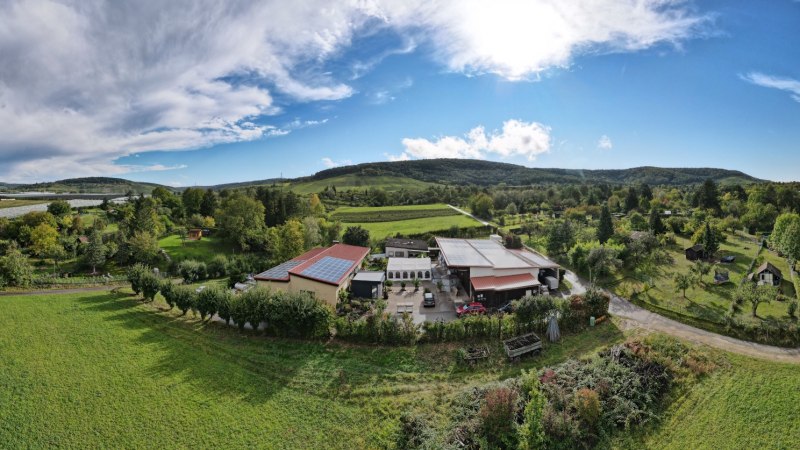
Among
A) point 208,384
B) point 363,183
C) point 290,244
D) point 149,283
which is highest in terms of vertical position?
point 363,183

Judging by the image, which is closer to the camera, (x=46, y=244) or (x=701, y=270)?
(x=701, y=270)

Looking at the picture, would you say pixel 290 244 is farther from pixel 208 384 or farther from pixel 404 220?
pixel 404 220

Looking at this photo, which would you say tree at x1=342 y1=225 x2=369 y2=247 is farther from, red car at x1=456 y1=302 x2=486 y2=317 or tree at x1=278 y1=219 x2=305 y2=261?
red car at x1=456 y1=302 x2=486 y2=317

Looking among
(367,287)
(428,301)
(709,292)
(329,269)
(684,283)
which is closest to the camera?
(684,283)

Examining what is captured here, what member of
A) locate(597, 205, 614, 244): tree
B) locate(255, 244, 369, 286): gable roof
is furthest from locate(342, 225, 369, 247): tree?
locate(597, 205, 614, 244): tree

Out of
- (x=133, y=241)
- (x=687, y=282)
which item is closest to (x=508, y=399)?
(x=687, y=282)

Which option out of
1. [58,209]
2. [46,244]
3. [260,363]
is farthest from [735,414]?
[58,209]
